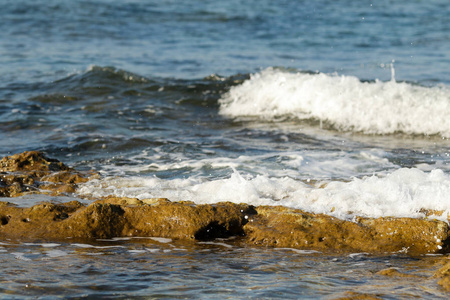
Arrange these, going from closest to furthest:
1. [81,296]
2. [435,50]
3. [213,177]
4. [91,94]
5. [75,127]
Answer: [81,296] → [213,177] → [75,127] → [91,94] → [435,50]

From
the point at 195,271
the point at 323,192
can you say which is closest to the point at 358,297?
the point at 195,271

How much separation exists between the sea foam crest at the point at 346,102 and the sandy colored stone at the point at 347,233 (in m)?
4.67

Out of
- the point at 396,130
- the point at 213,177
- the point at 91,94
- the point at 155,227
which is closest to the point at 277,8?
the point at 91,94

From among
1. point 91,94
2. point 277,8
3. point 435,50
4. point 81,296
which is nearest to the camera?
point 81,296

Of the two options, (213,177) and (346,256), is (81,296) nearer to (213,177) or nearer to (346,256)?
(346,256)

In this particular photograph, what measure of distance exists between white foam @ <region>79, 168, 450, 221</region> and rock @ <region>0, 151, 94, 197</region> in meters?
0.20

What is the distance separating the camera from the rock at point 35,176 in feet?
16.5

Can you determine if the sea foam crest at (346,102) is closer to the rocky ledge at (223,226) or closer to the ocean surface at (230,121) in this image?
the ocean surface at (230,121)

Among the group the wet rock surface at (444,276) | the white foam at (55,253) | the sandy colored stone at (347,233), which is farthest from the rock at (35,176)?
the wet rock surface at (444,276)

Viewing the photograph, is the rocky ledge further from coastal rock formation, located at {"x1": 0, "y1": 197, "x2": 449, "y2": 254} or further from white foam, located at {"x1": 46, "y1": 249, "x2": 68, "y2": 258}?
white foam, located at {"x1": 46, "y1": 249, "x2": 68, "y2": 258}

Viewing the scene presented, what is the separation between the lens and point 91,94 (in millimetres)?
10359

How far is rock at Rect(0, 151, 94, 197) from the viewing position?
5027 mm

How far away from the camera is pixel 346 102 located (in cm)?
945

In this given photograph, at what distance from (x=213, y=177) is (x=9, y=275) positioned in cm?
259
